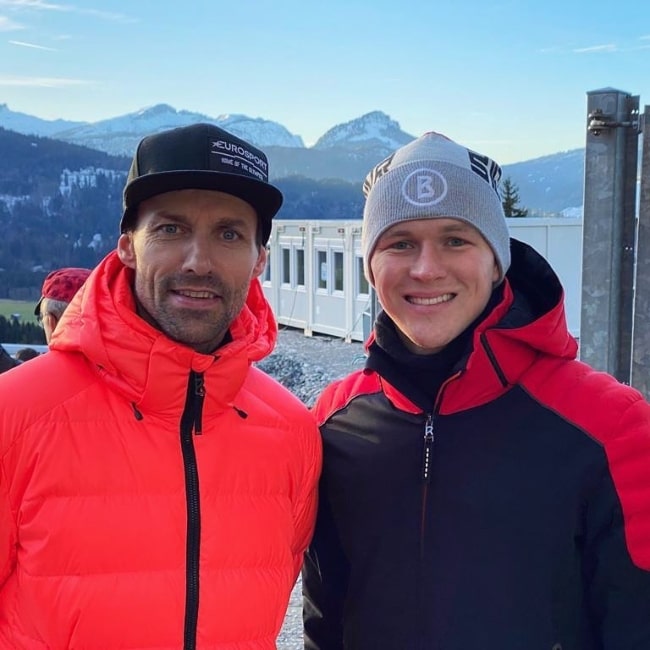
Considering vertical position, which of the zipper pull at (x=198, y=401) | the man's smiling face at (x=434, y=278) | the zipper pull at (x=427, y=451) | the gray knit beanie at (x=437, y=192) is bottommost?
the zipper pull at (x=427, y=451)

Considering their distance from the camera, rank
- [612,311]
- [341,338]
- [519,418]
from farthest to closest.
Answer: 1. [341,338]
2. [612,311]
3. [519,418]

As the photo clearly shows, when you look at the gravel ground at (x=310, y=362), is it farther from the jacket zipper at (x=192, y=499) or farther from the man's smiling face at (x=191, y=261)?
the jacket zipper at (x=192, y=499)

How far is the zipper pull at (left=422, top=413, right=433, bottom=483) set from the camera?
188 centimetres

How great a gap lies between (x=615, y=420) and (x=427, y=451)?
464mm

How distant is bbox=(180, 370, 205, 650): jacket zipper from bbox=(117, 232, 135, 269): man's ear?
380 millimetres

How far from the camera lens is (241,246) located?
2107 millimetres

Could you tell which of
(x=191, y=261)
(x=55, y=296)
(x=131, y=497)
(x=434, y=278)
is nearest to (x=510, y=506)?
(x=434, y=278)

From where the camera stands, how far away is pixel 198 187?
2004mm

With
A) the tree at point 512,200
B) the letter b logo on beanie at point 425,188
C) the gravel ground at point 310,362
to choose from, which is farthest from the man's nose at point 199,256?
the tree at point 512,200

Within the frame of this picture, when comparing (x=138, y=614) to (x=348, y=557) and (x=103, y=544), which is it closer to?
(x=103, y=544)

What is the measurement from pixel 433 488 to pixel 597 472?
1.30 feet

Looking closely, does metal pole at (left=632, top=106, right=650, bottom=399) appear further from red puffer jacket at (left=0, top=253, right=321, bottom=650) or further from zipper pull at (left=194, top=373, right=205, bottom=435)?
zipper pull at (left=194, top=373, right=205, bottom=435)

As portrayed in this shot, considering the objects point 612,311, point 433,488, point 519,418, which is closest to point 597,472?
point 519,418

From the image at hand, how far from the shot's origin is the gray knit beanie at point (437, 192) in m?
2.00
